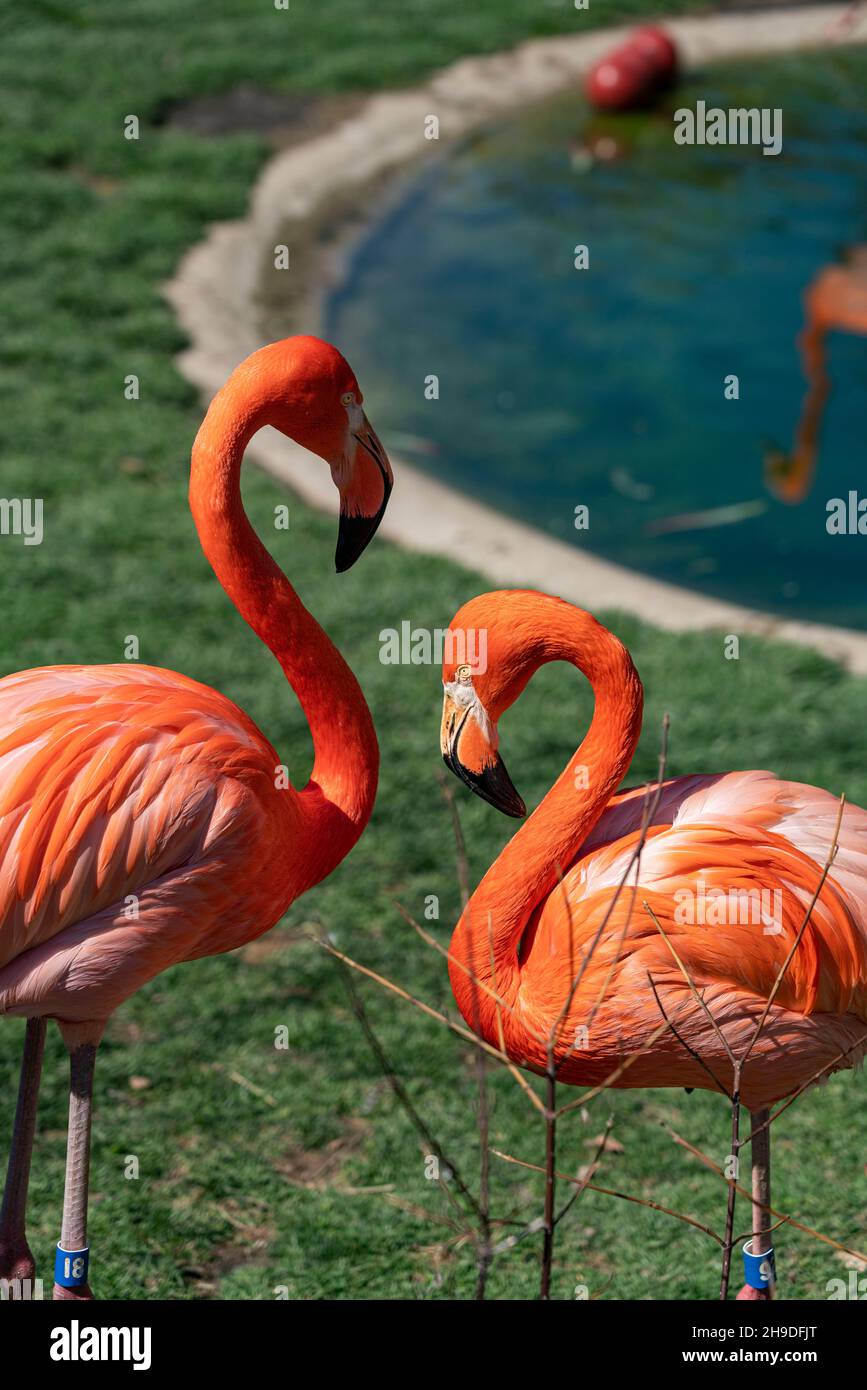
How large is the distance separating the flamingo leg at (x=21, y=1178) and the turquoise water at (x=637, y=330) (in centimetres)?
438

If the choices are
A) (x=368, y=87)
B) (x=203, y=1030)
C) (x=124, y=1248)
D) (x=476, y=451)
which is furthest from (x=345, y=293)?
(x=124, y=1248)

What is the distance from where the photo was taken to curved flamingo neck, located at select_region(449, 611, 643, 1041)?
119 inches

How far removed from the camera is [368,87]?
10.9 meters

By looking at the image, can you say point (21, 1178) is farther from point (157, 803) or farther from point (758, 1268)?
point (758, 1268)

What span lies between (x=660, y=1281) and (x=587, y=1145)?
516 mm

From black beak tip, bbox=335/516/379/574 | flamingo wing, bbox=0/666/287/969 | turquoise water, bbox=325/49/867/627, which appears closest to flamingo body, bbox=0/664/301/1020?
flamingo wing, bbox=0/666/287/969

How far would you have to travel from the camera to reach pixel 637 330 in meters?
9.10

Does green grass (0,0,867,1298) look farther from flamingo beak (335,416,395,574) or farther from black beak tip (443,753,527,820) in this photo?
flamingo beak (335,416,395,574)

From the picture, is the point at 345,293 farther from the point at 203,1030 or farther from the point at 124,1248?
the point at 124,1248

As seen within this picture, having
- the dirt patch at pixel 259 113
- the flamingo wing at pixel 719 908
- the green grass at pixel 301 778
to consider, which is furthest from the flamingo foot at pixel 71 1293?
the dirt patch at pixel 259 113

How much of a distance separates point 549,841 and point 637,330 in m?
6.56

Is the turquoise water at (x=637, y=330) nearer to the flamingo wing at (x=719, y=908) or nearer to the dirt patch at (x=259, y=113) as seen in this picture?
the dirt patch at (x=259, y=113)

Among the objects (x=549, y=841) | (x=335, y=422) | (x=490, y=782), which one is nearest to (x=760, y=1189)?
(x=549, y=841)

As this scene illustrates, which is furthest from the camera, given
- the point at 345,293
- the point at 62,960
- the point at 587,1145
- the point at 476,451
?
the point at 345,293
